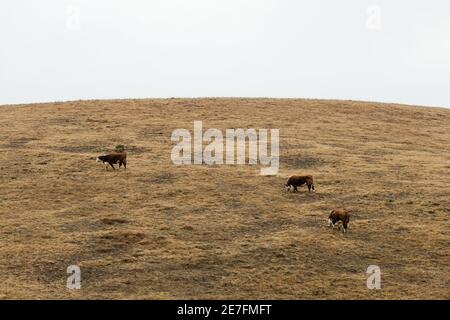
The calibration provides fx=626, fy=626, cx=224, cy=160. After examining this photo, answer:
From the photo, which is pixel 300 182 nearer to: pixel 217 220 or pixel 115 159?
pixel 217 220

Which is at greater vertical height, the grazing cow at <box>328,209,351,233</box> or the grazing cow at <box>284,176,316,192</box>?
the grazing cow at <box>284,176,316,192</box>

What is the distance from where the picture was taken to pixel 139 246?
78.2ft

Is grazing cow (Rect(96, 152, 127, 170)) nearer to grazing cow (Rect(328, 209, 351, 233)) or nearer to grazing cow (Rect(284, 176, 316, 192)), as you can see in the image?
grazing cow (Rect(284, 176, 316, 192))

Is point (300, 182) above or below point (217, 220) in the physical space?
above

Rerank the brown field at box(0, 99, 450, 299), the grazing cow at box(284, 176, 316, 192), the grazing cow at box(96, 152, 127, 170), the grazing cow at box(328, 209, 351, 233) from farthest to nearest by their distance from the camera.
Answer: the grazing cow at box(96, 152, 127, 170)
the grazing cow at box(284, 176, 316, 192)
the grazing cow at box(328, 209, 351, 233)
the brown field at box(0, 99, 450, 299)

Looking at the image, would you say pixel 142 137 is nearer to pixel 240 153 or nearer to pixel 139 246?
pixel 240 153

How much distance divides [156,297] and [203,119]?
34.1m

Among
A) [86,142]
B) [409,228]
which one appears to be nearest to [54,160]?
[86,142]

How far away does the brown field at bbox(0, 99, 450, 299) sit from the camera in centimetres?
2086

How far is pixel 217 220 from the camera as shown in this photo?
2684 centimetres

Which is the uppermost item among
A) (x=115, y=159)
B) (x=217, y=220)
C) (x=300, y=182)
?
(x=115, y=159)

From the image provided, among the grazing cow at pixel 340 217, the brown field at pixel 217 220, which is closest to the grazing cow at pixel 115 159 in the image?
the brown field at pixel 217 220

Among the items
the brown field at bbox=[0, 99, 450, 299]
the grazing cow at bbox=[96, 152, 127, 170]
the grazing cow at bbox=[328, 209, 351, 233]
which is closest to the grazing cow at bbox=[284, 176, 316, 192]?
the brown field at bbox=[0, 99, 450, 299]

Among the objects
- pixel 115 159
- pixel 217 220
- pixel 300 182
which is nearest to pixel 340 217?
pixel 217 220
